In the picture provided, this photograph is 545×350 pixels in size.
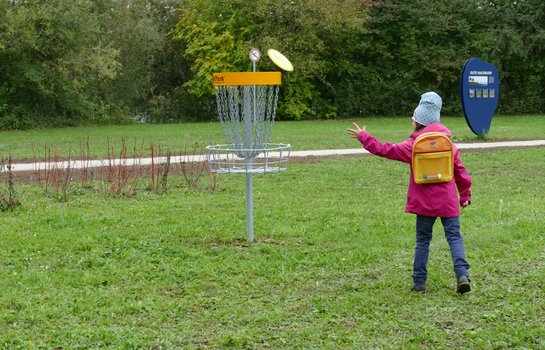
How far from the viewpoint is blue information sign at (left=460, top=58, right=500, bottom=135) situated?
20.6 metres

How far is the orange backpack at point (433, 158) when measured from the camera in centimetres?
597

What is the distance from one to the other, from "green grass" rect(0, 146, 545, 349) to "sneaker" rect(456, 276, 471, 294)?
0.19ft

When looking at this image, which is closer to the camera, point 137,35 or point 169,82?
point 137,35

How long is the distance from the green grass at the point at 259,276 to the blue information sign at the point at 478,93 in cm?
1006

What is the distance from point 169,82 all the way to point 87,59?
Answer: 8.89 meters

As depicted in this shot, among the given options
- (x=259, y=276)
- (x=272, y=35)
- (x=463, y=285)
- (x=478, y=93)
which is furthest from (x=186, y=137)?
(x=463, y=285)

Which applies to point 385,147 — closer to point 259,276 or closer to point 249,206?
point 259,276

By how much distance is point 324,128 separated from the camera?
2767cm

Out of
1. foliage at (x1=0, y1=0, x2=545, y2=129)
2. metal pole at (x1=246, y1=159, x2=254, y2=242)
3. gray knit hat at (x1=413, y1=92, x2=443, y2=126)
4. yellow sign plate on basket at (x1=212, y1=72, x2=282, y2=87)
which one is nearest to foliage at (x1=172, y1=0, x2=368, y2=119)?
foliage at (x1=0, y1=0, x2=545, y2=129)

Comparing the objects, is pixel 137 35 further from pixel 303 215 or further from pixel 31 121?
pixel 303 215

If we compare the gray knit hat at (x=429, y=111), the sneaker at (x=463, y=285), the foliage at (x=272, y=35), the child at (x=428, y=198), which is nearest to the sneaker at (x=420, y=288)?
the child at (x=428, y=198)

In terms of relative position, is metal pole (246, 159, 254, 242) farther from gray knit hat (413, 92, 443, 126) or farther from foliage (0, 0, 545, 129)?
foliage (0, 0, 545, 129)

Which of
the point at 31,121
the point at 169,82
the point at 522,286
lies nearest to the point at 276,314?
the point at 522,286

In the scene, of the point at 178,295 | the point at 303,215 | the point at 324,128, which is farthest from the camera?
the point at 324,128
